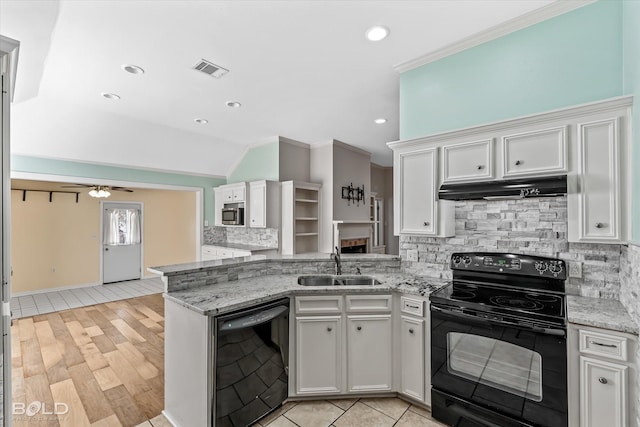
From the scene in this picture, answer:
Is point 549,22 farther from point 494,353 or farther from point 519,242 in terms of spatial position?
point 494,353

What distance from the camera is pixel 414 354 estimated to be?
230cm

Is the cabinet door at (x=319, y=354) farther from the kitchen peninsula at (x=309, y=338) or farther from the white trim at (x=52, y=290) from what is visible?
the white trim at (x=52, y=290)

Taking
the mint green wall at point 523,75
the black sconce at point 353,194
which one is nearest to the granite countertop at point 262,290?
the mint green wall at point 523,75

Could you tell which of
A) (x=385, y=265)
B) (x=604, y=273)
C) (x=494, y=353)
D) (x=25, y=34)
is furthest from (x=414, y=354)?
(x=25, y=34)

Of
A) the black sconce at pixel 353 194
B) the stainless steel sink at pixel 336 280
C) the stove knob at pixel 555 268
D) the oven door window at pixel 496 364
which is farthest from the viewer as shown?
the black sconce at pixel 353 194

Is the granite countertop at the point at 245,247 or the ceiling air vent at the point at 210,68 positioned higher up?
the ceiling air vent at the point at 210,68

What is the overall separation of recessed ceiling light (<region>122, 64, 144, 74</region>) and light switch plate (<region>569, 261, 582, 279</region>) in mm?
4232

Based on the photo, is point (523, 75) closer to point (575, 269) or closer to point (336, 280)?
point (575, 269)

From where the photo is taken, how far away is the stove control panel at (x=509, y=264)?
7.06ft

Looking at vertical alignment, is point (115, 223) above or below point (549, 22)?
below

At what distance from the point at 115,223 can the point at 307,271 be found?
21.0 feet

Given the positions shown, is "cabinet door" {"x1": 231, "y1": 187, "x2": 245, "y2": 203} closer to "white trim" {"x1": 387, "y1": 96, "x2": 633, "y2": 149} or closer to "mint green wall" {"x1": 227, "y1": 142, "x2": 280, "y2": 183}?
"mint green wall" {"x1": 227, "y1": 142, "x2": 280, "y2": 183}

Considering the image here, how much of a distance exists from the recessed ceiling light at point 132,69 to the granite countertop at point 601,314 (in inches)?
163

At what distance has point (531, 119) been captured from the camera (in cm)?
214
